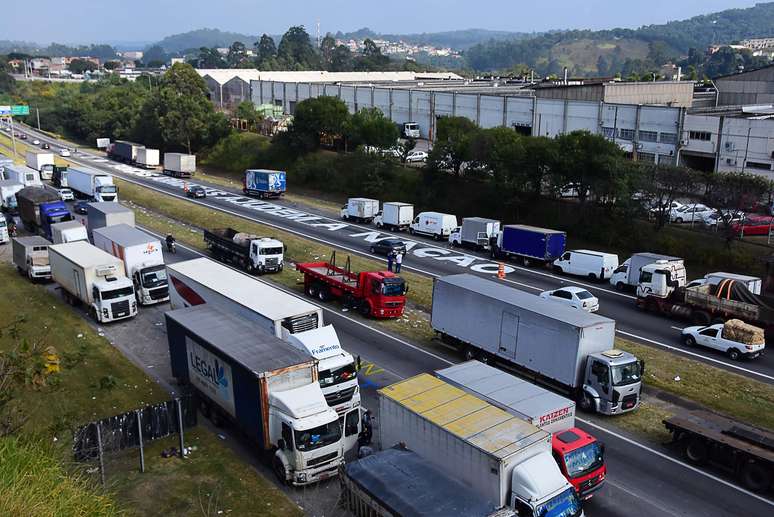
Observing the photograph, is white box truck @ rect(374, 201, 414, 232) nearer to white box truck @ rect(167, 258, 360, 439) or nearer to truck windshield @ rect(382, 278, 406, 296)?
truck windshield @ rect(382, 278, 406, 296)

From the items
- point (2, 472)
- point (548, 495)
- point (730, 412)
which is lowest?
point (730, 412)

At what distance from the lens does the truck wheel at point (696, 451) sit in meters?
20.2

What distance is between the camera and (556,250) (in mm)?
43875

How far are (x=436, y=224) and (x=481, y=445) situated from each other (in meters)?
36.4

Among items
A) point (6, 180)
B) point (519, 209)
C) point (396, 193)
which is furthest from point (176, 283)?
point (6, 180)

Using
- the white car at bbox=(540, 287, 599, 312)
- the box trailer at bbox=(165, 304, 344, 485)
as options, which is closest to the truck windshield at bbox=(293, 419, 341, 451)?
the box trailer at bbox=(165, 304, 344, 485)

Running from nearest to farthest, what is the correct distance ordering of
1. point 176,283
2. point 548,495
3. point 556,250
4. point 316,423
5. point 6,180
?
point 548,495, point 316,423, point 176,283, point 556,250, point 6,180

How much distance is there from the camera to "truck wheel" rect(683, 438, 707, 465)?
20.2 meters

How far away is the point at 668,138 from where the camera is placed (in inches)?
2413

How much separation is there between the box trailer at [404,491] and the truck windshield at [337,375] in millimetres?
4587

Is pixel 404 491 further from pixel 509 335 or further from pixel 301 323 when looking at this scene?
pixel 509 335

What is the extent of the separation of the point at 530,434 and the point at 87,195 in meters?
58.4

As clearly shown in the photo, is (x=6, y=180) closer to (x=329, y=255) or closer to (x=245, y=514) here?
(x=329, y=255)

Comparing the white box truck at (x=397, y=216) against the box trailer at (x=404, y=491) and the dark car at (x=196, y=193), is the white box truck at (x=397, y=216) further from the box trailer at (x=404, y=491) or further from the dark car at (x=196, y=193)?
the box trailer at (x=404, y=491)
